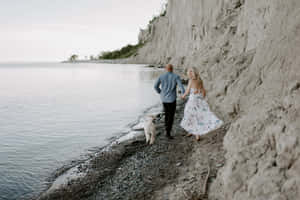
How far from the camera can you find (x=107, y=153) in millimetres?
7555

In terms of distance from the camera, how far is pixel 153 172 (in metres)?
5.50

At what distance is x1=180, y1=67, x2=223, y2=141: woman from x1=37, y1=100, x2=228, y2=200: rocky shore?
1.14 feet

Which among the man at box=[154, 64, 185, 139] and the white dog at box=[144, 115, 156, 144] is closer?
the man at box=[154, 64, 185, 139]

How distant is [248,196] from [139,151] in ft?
14.8

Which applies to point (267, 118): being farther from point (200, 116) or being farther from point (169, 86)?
point (169, 86)

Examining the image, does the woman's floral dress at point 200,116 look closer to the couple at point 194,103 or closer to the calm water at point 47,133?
the couple at point 194,103

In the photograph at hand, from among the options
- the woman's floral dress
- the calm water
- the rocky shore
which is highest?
the woman's floral dress

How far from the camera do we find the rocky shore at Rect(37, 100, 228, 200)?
4.58 meters

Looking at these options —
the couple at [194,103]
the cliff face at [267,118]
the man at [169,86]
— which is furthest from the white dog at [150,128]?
the cliff face at [267,118]

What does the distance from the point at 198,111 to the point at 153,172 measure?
2.00 meters

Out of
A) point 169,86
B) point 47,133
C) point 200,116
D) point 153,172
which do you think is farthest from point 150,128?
point 47,133

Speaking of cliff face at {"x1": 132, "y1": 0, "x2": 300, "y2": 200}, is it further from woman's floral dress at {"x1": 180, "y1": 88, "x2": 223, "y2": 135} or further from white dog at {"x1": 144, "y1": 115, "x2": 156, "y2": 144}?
white dog at {"x1": 144, "y1": 115, "x2": 156, "y2": 144}

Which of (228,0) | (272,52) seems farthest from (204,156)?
(228,0)

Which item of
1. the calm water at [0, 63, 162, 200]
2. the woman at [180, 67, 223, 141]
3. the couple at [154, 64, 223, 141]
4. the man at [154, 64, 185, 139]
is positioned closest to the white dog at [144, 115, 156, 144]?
the man at [154, 64, 185, 139]
